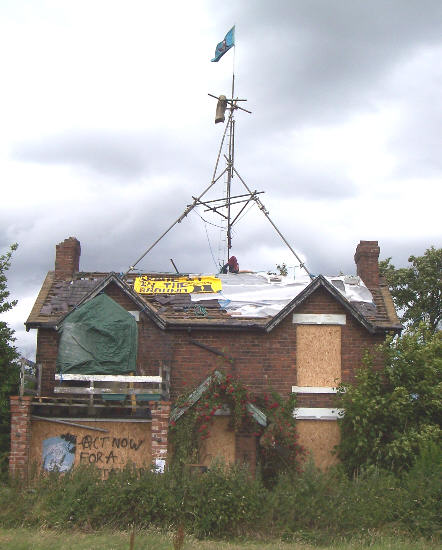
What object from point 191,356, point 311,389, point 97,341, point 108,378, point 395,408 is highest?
point 97,341

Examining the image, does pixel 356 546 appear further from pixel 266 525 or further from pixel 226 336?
pixel 226 336

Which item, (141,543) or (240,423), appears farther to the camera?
(240,423)

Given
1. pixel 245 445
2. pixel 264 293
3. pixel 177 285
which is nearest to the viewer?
pixel 245 445

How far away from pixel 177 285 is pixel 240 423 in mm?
5960

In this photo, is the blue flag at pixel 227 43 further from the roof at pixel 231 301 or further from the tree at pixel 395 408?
the tree at pixel 395 408

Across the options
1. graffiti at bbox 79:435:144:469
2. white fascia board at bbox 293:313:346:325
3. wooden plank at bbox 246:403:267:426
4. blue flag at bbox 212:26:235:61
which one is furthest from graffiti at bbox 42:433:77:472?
blue flag at bbox 212:26:235:61

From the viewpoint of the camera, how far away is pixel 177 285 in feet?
68.2

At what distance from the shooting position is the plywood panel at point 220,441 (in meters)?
17.0

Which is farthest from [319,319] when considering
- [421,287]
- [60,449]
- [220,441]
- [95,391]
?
[421,287]

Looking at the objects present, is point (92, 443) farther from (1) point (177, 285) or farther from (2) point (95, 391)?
(1) point (177, 285)

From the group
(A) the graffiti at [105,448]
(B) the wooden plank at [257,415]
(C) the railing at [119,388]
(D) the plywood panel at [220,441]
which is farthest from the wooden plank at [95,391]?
(B) the wooden plank at [257,415]

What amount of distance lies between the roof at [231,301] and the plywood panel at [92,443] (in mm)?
3174

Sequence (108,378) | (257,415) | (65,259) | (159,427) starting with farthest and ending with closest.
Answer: (65,259)
(257,415)
(108,378)
(159,427)

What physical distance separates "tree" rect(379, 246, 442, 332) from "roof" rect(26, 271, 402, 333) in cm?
1451
